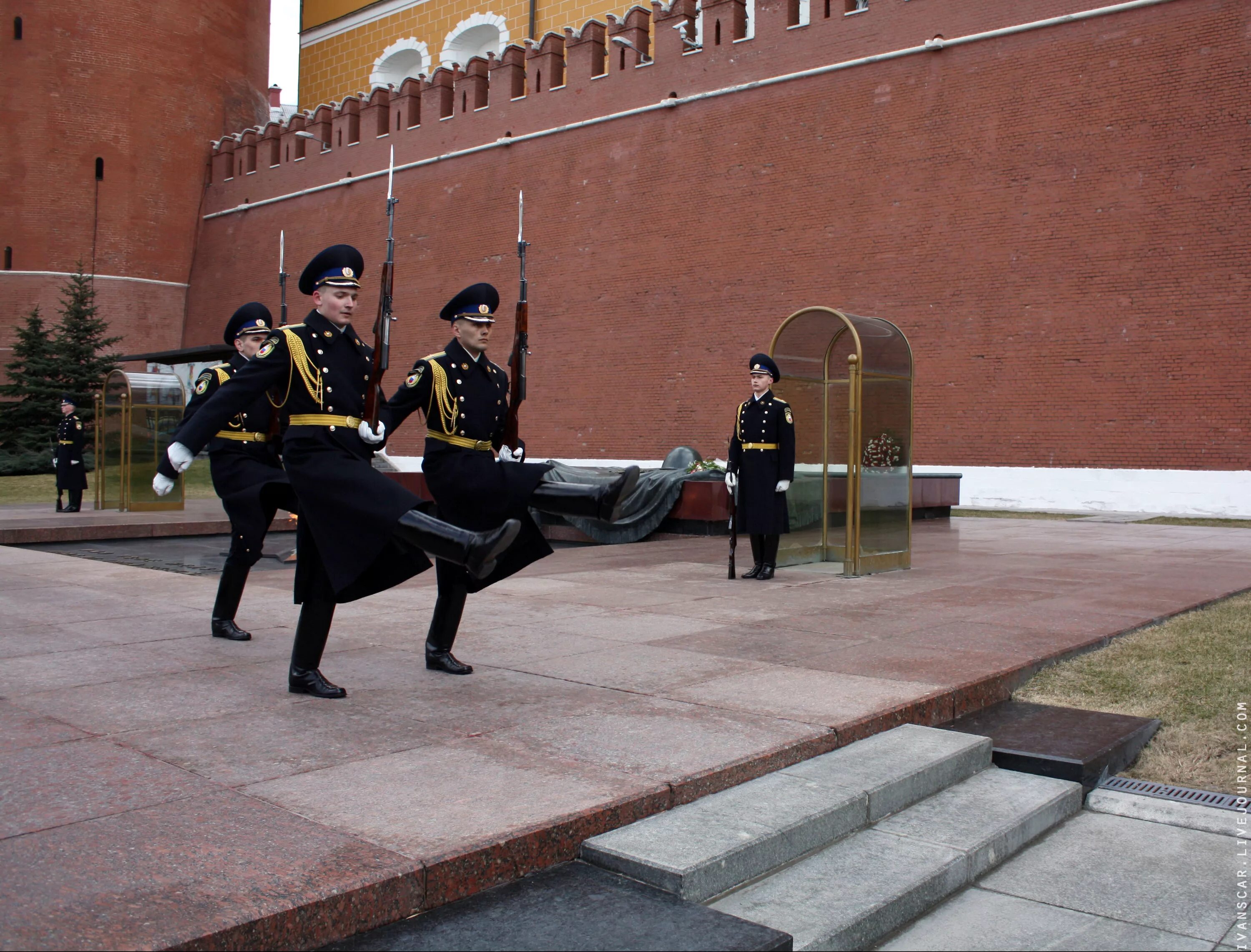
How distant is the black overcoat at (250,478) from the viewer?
5.11 m

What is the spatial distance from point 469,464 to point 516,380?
0.60 metres

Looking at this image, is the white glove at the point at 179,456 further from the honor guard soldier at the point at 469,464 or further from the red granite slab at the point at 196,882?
the red granite slab at the point at 196,882

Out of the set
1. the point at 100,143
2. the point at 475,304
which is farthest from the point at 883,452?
the point at 100,143

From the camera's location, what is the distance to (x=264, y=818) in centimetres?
256

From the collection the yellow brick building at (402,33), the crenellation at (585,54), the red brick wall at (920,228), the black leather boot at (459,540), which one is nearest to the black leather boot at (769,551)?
the black leather boot at (459,540)

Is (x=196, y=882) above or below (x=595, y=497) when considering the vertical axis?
below

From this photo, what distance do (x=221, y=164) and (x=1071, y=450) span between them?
22893 mm

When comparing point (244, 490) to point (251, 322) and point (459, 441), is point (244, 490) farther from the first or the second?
point (459, 441)

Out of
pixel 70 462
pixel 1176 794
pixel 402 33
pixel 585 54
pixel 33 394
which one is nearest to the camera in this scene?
pixel 1176 794

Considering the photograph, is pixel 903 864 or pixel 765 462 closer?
pixel 903 864

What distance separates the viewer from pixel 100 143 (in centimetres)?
2722

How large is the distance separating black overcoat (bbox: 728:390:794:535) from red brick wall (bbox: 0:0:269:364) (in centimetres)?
2408

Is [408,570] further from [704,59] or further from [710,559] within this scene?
[704,59]

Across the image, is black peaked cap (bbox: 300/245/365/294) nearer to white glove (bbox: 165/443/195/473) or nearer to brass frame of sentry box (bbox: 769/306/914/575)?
white glove (bbox: 165/443/195/473)
